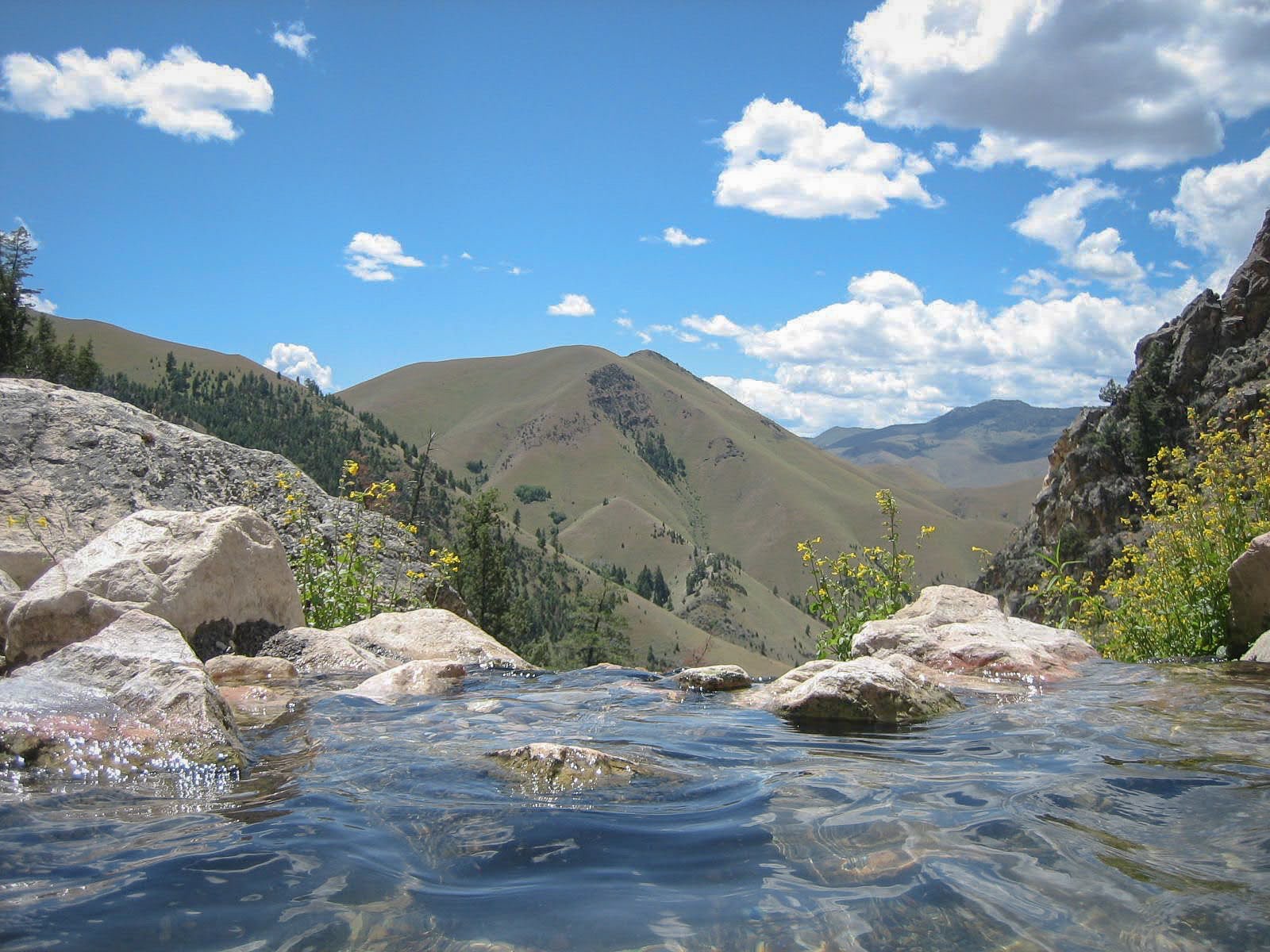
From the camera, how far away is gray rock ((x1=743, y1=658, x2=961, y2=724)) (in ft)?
26.2

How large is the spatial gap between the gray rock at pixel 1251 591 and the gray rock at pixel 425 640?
9.05 meters

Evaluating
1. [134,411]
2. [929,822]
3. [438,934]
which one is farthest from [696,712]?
[134,411]

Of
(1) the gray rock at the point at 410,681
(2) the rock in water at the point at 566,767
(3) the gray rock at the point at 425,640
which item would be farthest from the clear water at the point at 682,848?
(3) the gray rock at the point at 425,640

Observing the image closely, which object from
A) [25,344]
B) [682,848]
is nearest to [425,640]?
[682,848]

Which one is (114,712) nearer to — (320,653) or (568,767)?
(568,767)

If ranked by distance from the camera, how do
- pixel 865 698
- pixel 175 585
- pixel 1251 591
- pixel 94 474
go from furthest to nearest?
pixel 94 474 → pixel 1251 591 → pixel 175 585 → pixel 865 698

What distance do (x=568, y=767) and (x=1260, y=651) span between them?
8.20 meters

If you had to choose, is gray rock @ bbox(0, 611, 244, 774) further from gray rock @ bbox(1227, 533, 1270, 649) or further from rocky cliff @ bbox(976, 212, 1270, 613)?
rocky cliff @ bbox(976, 212, 1270, 613)

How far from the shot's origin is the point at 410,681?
9367 mm

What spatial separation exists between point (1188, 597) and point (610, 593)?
3778 centimetres

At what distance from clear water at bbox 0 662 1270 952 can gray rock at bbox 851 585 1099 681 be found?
289cm

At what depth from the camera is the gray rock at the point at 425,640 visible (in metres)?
11.8

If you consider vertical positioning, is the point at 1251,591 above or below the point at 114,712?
above

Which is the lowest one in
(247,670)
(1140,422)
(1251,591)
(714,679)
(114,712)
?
(714,679)
